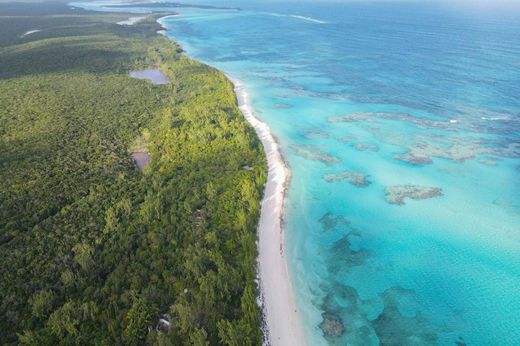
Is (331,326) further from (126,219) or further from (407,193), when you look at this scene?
(126,219)

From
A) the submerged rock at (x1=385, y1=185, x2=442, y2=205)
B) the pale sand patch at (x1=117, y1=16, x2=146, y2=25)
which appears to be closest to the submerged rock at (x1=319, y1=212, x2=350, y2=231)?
the submerged rock at (x1=385, y1=185, x2=442, y2=205)

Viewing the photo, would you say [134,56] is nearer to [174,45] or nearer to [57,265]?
[174,45]

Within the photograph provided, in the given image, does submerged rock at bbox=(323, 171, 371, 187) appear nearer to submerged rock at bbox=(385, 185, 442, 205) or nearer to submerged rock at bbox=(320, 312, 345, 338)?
submerged rock at bbox=(385, 185, 442, 205)

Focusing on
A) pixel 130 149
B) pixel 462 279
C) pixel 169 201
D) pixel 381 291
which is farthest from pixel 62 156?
pixel 462 279

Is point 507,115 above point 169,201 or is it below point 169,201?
above

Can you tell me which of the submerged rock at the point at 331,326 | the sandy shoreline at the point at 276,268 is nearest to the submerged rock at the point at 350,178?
A: the sandy shoreline at the point at 276,268

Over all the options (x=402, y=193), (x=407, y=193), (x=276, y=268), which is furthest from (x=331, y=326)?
(x=407, y=193)
